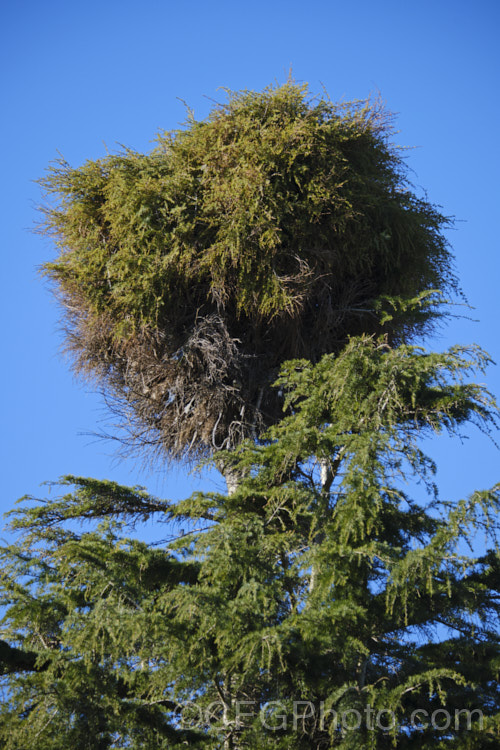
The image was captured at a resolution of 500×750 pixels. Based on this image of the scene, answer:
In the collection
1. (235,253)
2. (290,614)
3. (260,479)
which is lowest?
(290,614)

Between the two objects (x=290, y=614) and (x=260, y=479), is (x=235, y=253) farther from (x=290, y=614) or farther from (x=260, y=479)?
(x=290, y=614)

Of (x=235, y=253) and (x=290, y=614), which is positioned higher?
(x=235, y=253)

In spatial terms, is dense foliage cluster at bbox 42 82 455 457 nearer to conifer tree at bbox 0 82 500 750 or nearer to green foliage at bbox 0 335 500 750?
conifer tree at bbox 0 82 500 750

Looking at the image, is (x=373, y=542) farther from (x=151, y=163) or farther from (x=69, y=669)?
(x=151, y=163)

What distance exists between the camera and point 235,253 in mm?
8344

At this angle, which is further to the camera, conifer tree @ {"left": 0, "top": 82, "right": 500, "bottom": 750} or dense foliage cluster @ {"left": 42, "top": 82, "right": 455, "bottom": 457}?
dense foliage cluster @ {"left": 42, "top": 82, "right": 455, "bottom": 457}

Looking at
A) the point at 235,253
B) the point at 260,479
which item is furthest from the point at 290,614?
the point at 235,253

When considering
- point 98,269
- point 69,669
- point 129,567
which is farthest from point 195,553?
point 98,269

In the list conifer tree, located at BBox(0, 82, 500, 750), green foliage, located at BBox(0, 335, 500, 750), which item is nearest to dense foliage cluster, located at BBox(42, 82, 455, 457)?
conifer tree, located at BBox(0, 82, 500, 750)

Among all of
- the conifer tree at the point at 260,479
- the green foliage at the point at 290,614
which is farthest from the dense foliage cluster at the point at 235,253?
the green foliage at the point at 290,614

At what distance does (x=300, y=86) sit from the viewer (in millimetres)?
8867

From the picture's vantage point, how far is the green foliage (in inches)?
219

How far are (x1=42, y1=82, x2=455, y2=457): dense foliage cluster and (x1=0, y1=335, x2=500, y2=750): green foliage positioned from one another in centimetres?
178

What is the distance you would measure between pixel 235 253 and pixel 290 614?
365cm
